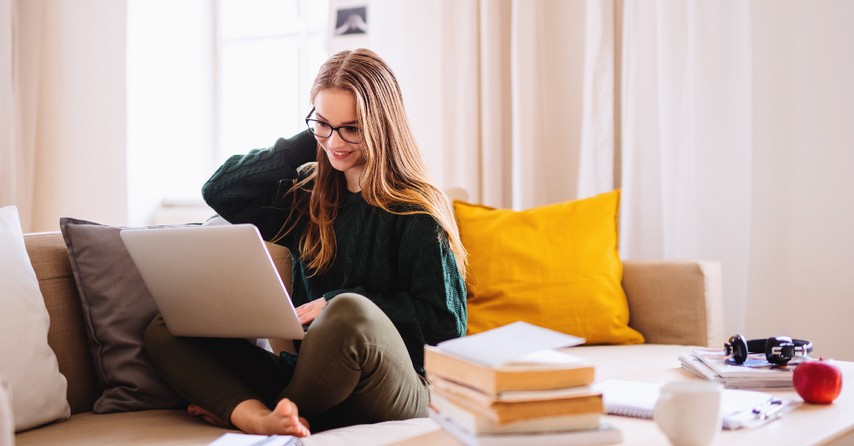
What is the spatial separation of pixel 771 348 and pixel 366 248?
0.77 metres

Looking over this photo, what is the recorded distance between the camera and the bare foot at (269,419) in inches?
49.2

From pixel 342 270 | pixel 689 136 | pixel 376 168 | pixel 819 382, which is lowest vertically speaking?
pixel 819 382

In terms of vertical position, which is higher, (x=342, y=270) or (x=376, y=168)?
(x=376, y=168)

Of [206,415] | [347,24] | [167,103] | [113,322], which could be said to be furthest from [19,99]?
[206,415]

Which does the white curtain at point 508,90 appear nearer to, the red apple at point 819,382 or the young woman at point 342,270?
the young woman at point 342,270

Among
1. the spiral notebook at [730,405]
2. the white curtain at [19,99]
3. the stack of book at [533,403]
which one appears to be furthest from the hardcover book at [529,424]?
the white curtain at [19,99]

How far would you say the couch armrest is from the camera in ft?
6.86

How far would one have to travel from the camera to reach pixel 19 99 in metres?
3.47

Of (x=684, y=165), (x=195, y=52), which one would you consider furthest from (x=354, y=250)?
(x=195, y=52)

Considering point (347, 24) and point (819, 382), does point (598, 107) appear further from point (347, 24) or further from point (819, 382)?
point (819, 382)

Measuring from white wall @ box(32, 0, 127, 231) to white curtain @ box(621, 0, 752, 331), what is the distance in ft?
6.55

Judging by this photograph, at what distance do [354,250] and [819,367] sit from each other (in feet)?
2.88

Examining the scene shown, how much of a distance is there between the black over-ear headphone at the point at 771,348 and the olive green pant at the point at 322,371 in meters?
0.53

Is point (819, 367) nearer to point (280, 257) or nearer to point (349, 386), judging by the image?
point (349, 386)
